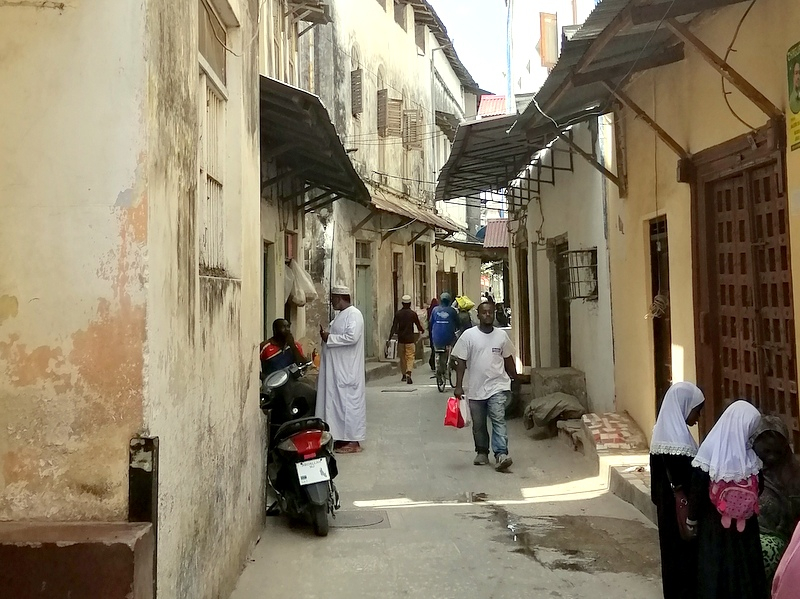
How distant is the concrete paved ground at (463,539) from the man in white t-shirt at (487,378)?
268mm

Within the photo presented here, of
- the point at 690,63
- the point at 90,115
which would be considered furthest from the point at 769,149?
the point at 90,115

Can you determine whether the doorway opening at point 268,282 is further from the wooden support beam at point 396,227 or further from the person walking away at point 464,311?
the wooden support beam at point 396,227

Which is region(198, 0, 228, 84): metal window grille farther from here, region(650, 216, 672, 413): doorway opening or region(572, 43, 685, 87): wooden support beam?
region(650, 216, 672, 413): doorway opening

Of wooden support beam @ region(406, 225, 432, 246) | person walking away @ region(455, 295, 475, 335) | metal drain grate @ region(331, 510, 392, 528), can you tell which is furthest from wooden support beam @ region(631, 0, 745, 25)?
wooden support beam @ region(406, 225, 432, 246)

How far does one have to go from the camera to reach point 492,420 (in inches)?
320

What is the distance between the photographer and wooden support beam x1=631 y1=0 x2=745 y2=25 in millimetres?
4707

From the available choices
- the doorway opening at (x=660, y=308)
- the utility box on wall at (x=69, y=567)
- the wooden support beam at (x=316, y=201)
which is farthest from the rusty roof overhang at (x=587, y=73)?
the utility box on wall at (x=69, y=567)

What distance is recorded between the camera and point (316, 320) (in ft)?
49.4

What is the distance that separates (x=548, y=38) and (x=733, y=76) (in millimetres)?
8484

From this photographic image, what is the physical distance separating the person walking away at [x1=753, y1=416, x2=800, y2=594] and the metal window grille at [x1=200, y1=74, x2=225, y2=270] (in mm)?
2808

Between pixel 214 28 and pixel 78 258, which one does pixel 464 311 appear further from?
pixel 78 258

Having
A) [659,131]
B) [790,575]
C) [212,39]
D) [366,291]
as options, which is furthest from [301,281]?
[790,575]

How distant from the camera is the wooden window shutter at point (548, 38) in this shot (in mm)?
12516

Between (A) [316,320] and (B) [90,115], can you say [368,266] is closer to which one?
(A) [316,320]
